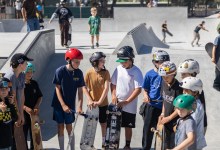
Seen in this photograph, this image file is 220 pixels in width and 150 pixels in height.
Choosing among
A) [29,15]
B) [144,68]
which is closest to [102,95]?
[144,68]

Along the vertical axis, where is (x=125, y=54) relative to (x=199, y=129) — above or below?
above

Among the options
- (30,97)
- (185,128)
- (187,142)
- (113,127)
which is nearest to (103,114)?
(113,127)

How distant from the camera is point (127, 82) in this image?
718cm

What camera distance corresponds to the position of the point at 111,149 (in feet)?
23.3

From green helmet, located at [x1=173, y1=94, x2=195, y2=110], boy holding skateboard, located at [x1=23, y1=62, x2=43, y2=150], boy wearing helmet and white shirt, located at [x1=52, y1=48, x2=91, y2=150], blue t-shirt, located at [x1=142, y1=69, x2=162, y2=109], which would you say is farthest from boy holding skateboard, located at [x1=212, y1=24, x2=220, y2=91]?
green helmet, located at [x1=173, y1=94, x2=195, y2=110]

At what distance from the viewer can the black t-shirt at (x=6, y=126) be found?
18.6 ft

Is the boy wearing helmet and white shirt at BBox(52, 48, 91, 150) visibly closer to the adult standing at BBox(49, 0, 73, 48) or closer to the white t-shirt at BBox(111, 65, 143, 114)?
the white t-shirt at BBox(111, 65, 143, 114)

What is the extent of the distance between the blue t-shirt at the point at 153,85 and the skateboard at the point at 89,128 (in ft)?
2.89

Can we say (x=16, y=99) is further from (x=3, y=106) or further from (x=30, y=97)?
(x=3, y=106)

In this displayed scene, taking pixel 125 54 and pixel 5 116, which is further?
pixel 125 54

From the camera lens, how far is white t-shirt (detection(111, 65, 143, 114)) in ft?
23.4

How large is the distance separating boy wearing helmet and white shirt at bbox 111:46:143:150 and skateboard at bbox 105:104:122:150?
14 cm

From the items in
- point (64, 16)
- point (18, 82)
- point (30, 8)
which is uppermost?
point (30, 8)

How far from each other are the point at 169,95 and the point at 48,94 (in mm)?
4152
